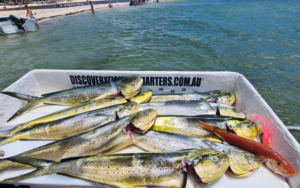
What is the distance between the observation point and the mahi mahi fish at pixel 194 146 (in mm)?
2123

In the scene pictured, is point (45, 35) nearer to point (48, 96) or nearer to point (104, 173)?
point (48, 96)

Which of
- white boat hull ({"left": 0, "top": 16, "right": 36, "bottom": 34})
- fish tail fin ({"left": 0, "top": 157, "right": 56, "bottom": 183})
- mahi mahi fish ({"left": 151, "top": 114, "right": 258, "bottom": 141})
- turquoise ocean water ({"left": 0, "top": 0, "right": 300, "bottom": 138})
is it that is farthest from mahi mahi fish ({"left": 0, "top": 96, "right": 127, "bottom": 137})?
white boat hull ({"left": 0, "top": 16, "right": 36, "bottom": 34})

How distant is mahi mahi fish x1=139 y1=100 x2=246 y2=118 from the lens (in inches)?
127

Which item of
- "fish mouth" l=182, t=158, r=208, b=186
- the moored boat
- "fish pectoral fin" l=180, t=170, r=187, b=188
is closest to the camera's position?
"fish pectoral fin" l=180, t=170, r=187, b=188

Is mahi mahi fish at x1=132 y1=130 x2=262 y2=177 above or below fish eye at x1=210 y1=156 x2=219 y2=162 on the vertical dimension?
below

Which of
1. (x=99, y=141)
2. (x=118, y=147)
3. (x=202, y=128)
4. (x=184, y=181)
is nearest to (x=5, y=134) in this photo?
(x=99, y=141)

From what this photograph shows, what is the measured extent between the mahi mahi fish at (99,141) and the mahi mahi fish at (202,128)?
1.26 feet

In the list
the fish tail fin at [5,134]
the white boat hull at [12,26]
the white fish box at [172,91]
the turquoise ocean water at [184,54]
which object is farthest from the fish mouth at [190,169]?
the white boat hull at [12,26]

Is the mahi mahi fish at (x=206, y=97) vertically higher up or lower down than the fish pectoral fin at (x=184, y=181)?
lower down

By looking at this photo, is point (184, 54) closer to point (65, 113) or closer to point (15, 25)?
point (65, 113)

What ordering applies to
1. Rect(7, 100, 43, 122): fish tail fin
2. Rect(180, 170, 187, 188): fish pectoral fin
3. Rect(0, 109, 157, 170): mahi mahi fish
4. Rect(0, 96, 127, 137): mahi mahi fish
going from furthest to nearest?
Rect(7, 100, 43, 122): fish tail fin, Rect(0, 96, 127, 137): mahi mahi fish, Rect(0, 109, 157, 170): mahi mahi fish, Rect(180, 170, 187, 188): fish pectoral fin

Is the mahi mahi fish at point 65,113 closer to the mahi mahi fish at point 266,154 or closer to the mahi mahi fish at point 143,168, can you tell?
the mahi mahi fish at point 143,168

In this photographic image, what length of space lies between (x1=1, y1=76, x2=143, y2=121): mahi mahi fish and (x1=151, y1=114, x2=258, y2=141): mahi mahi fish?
1.11m

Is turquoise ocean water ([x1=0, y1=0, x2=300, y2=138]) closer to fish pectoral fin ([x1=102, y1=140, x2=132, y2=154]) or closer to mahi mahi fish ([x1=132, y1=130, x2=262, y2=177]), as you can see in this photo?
mahi mahi fish ([x1=132, y1=130, x2=262, y2=177])
